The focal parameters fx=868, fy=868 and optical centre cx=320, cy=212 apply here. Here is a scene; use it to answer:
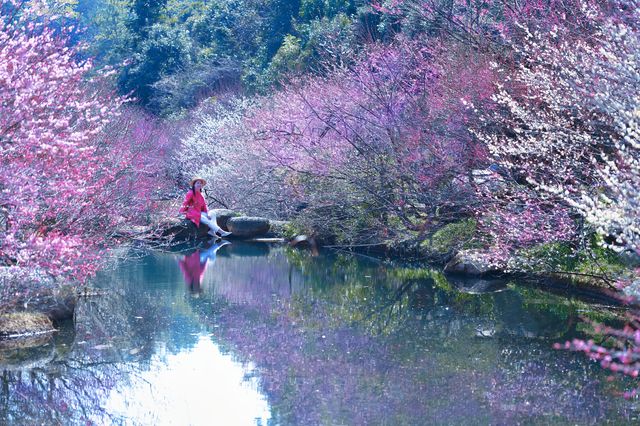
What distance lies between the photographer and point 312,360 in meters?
9.56

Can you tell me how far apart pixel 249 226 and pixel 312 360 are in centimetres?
1399

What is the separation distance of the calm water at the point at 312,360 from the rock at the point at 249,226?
818 centimetres

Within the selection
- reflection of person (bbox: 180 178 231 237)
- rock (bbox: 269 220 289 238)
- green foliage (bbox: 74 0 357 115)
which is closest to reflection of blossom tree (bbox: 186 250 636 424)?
reflection of person (bbox: 180 178 231 237)

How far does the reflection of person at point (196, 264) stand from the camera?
15.2 metres

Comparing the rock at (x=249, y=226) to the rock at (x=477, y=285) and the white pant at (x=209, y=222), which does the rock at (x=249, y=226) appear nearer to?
the white pant at (x=209, y=222)

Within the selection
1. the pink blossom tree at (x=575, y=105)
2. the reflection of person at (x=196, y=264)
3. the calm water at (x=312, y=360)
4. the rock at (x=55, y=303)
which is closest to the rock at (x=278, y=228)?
the reflection of person at (x=196, y=264)

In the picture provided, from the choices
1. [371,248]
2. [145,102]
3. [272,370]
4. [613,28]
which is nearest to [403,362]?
[272,370]

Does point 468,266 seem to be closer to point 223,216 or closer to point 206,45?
point 223,216

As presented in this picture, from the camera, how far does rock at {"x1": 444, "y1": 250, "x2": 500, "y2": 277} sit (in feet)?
52.1

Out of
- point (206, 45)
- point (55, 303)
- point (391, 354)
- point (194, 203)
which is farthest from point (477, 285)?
point (206, 45)

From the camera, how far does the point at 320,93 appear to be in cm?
2167

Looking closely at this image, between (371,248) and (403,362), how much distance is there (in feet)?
34.3

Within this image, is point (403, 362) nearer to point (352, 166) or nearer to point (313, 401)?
point (313, 401)

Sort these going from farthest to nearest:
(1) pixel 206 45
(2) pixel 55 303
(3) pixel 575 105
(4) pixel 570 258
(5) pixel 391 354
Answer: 1. (1) pixel 206 45
2. (4) pixel 570 258
3. (3) pixel 575 105
4. (2) pixel 55 303
5. (5) pixel 391 354
